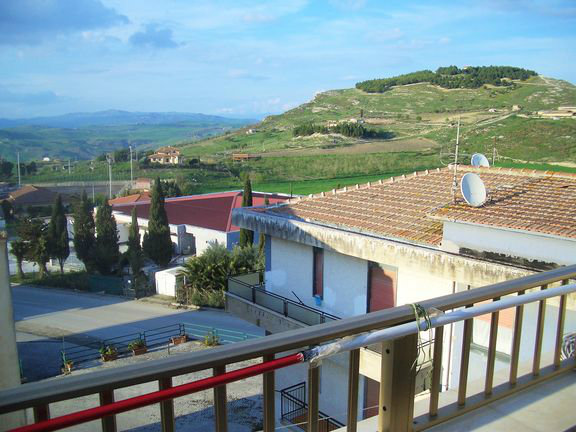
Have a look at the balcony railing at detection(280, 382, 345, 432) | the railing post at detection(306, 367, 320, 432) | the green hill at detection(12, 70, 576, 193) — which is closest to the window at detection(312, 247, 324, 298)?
the balcony railing at detection(280, 382, 345, 432)

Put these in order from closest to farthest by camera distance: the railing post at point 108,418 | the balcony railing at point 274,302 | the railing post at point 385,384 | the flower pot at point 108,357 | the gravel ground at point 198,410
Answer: the railing post at point 108,418 → the railing post at point 385,384 → the balcony railing at point 274,302 → the gravel ground at point 198,410 → the flower pot at point 108,357

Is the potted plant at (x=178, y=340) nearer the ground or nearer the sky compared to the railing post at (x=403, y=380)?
nearer the ground

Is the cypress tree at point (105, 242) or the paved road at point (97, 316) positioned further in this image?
the cypress tree at point (105, 242)

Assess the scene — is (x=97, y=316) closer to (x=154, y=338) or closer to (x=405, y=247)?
(x=154, y=338)

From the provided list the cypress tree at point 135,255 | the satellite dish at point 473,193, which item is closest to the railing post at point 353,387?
the satellite dish at point 473,193

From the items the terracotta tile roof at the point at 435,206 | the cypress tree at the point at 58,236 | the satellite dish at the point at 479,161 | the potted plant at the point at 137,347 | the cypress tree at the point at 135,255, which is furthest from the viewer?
the cypress tree at the point at 58,236

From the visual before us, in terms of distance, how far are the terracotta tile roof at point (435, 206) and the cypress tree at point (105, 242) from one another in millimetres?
21870

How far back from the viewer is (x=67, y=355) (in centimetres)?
2002

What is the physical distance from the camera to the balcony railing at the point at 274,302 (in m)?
9.66

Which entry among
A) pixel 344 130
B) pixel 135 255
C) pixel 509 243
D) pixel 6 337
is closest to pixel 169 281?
pixel 135 255

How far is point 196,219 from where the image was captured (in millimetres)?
36250

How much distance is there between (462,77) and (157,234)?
7735 cm

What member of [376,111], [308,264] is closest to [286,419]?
[308,264]

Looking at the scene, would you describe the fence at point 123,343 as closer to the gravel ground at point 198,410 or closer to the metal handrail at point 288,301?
the gravel ground at point 198,410
